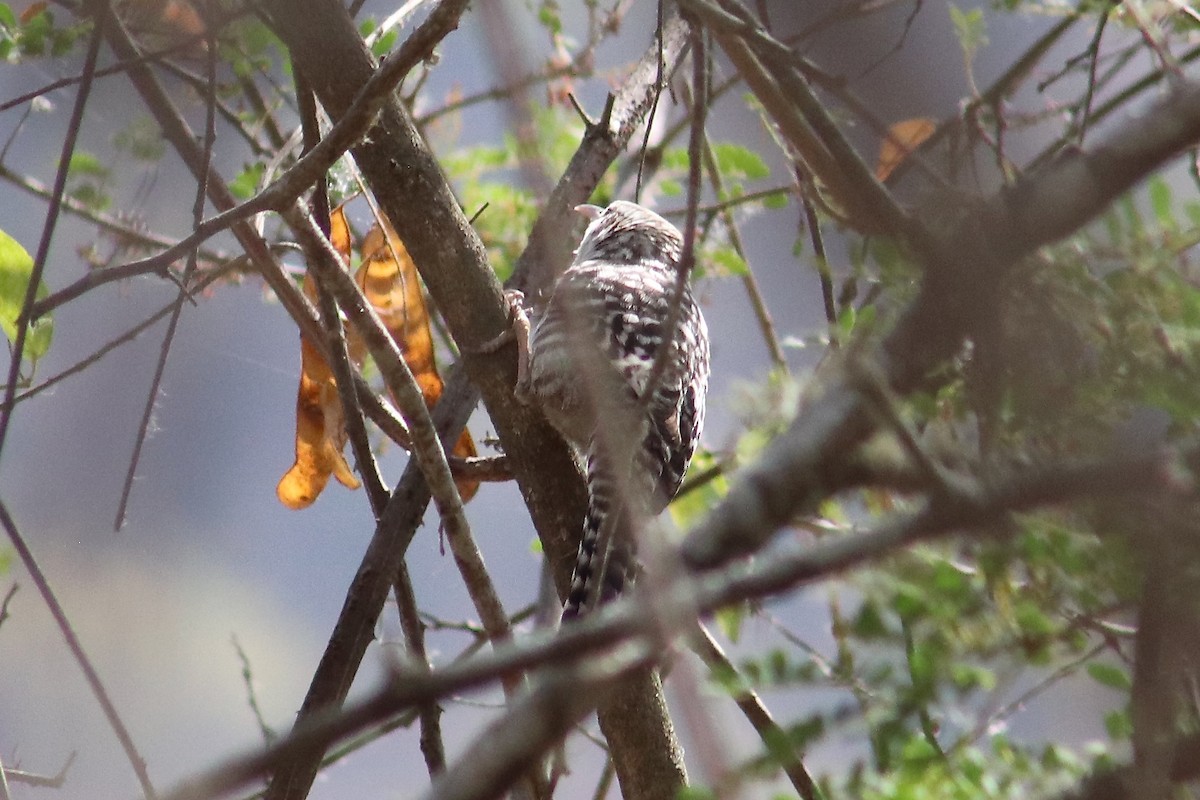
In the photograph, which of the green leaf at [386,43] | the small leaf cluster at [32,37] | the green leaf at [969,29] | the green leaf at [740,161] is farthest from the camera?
the green leaf at [740,161]

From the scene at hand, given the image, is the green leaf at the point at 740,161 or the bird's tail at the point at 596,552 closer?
the bird's tail at the point at 596,552

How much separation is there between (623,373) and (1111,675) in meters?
2.45

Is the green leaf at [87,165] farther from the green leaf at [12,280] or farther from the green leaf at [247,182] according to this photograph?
the green leaf at [12,280]

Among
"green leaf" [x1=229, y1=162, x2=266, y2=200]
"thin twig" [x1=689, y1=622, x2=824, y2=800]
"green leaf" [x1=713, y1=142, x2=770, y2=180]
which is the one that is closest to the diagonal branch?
"thin twig" [x1=689, y1=622, x2=824, y2=800]

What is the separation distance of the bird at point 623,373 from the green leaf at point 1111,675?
92 cm

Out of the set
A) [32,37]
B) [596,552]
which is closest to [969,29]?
[596,552]

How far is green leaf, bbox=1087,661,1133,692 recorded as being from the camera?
1.34 m

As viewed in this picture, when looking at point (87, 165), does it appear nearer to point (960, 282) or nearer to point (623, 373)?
point (623, 373)

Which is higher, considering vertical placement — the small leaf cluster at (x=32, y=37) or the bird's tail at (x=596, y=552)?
the small leaf cluster at (x=32, y=37)

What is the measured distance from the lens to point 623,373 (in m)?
3.71

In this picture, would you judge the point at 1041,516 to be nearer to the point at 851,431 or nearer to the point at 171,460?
the point at 851,431

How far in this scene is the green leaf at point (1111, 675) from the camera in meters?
1.34

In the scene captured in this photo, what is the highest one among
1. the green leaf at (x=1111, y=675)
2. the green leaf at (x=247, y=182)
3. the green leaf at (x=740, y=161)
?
the green leaf at (x=247, y=182)

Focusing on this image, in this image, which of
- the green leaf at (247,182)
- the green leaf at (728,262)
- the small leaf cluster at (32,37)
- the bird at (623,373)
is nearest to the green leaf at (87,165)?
the green leaf at (247,182)
